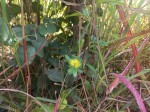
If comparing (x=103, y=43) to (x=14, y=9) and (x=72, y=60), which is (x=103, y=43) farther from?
(x=14, y=9)

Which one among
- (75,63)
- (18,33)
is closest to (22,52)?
(18,33)

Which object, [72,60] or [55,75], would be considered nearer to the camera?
[72,60]

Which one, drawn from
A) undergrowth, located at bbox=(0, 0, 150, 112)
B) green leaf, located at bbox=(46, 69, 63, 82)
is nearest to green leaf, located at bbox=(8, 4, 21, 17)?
undergrowth, located at bbox=(0, 0, 150, 112)

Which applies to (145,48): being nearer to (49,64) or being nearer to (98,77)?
(98,77)

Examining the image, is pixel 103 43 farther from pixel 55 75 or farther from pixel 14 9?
pixel 14 9

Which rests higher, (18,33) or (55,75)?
(18,33)

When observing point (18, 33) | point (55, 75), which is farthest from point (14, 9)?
point (55, 75)

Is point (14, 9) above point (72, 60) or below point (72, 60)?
above

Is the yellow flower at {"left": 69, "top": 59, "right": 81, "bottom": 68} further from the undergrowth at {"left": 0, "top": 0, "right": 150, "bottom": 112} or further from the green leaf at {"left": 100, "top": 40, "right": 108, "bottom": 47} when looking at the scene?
the green leaf at {"left": 100, "top": 40, "right": 108, "bottom": 47}

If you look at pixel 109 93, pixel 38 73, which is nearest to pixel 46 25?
pixel 38 73

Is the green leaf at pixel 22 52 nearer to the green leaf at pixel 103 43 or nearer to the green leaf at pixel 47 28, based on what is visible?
the green leaf at pixel 47 28
